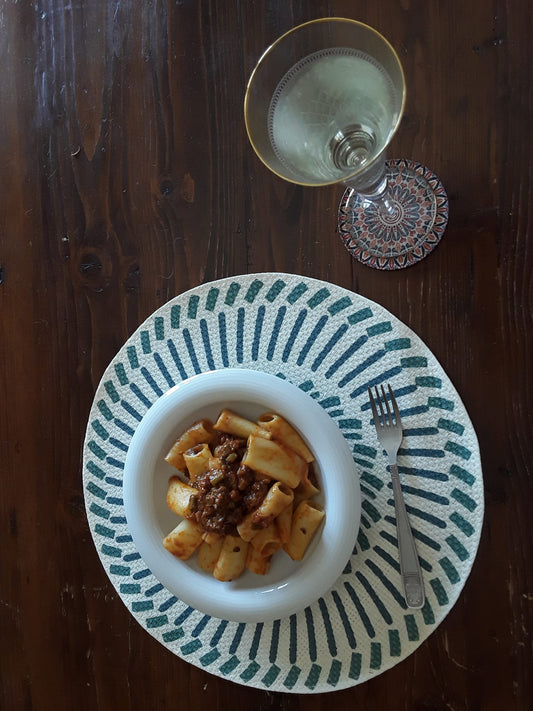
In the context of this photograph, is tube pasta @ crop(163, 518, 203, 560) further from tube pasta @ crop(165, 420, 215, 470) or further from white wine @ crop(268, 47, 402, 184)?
white wine @ crop(268, 47, 402, 184)

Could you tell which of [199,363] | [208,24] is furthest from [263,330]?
[208,24]

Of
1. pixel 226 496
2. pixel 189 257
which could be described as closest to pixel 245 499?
pixel 226 496

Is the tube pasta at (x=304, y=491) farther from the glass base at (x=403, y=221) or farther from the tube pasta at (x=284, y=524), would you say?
the glass base at (x=403, y=221)

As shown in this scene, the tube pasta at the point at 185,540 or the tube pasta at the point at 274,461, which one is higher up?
the tube pasta at the point at 274,461

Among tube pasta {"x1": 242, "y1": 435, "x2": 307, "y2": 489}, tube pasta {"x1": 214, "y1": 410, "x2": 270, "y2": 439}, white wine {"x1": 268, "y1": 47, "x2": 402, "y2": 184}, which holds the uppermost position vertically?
white wine {"x1": 268, "y1": 47, "x2": 402, "y2": 184}

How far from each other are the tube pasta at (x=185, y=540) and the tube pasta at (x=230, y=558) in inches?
1.7

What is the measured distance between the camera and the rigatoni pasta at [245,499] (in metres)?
0.88

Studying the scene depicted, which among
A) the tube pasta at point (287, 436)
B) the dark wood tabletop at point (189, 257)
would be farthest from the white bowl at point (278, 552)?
the dark wood tabletop at point (189, 257)

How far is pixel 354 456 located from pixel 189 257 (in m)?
0.43

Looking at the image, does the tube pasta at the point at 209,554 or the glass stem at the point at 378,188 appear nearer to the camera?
the glass stem at the point at 378,188

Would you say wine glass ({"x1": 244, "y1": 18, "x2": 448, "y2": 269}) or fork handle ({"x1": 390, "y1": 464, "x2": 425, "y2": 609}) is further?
fork handle ({"x1": 390, "y1": 464, "x2": 425, "y2": 609})

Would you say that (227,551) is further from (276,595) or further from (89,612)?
(89,612)

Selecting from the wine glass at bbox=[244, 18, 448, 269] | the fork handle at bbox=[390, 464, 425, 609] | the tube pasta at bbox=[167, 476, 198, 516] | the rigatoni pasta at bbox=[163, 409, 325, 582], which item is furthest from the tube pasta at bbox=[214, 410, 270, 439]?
the wine glass at bbox=[244, 18, 448, 269]

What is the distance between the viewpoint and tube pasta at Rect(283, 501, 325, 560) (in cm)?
88
